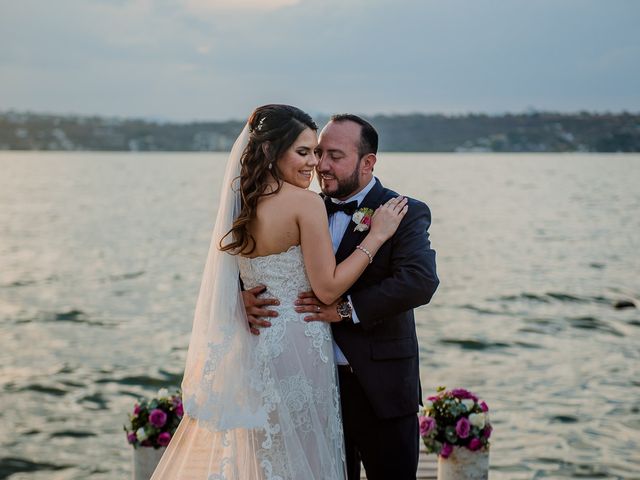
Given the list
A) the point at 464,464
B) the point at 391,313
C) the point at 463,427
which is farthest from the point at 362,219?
the point at 464,464

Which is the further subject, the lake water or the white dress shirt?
the lake water

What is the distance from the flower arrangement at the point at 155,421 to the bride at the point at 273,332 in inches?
69.9

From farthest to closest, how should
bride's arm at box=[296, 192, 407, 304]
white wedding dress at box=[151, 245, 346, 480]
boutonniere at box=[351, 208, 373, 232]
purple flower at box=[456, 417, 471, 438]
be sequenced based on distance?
1. purple flower at box=[456, 417, 471, 438]
2. boutonniere at box=[351, 208, 373, 232]
3. white wedding dress at box=[151, 245, 346, 480]
4. bride's arm at box=[296, 192, 407, 304]

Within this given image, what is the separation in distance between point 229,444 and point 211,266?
89 cm

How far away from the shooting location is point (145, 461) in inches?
234

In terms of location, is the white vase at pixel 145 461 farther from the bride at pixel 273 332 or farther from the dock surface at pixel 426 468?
the bride at pixel 273 332

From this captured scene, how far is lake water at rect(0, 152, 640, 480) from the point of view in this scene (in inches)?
412

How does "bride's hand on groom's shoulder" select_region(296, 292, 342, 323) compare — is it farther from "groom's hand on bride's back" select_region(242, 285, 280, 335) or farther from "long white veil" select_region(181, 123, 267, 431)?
"long white veil" select_region(181, 123, 267, 431)

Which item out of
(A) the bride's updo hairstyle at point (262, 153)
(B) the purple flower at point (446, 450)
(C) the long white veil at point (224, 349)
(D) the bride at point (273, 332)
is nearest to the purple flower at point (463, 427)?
(B) the purple flower at point (446, 450)

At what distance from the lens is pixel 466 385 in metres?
13.2

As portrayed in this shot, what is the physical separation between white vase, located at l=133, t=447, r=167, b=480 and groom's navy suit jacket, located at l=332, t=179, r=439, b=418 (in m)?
2.43

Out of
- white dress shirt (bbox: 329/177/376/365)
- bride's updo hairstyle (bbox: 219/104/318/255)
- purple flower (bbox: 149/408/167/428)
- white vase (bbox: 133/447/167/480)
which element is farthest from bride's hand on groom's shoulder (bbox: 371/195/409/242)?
white vase (bbox: 133/447/167/480)

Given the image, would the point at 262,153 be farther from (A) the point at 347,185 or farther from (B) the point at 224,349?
(B) the point at 224,349

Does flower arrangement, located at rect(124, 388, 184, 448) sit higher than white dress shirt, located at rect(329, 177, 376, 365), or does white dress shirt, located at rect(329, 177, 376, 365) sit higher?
white dress shirt, located at rect(329, 177, 376, 365)
